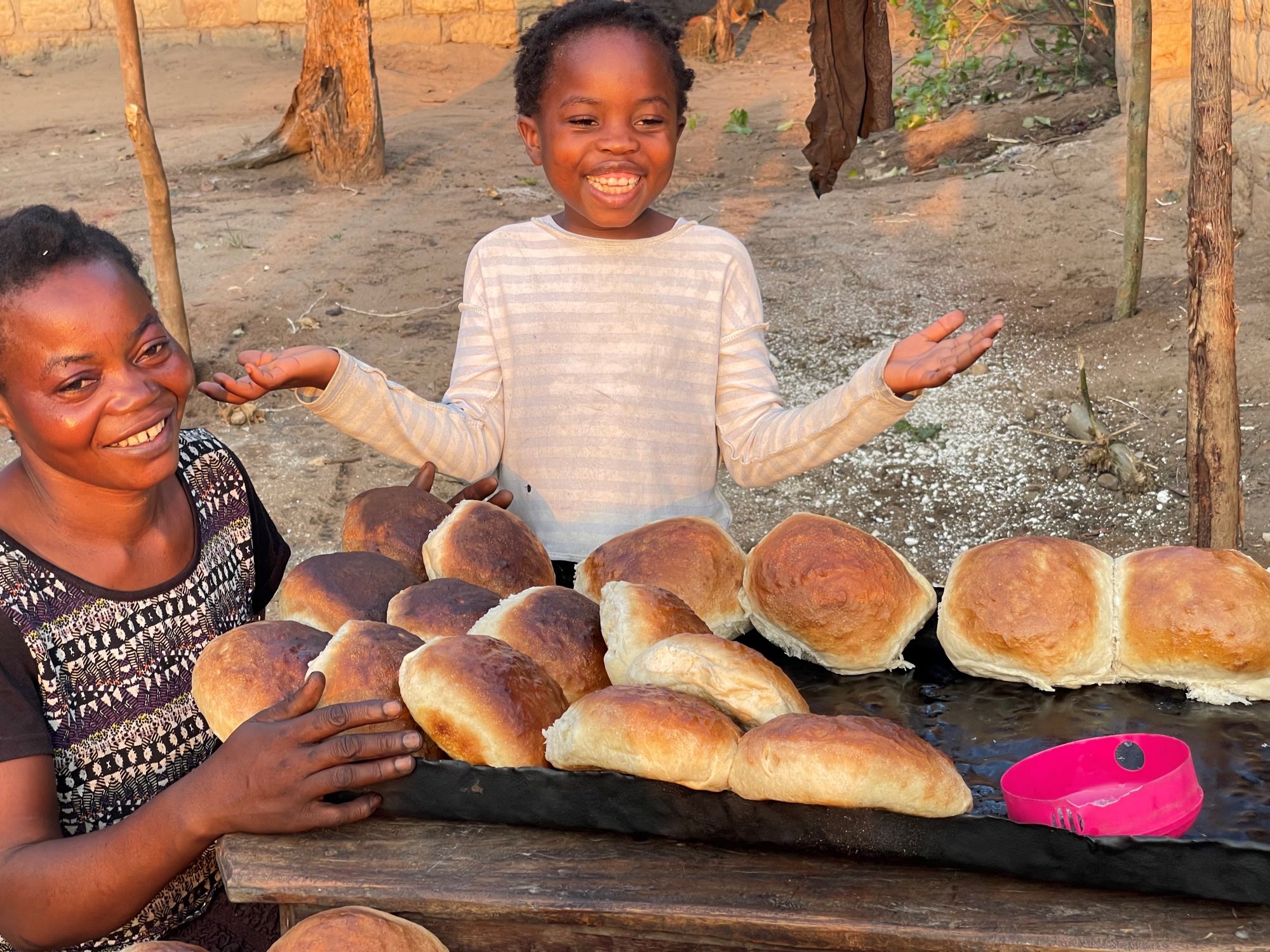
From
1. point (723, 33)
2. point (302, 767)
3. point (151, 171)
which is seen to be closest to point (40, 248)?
point (302, 767)

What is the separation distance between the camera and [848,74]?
3629 millimetres

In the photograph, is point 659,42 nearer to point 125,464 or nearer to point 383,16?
point 125,464

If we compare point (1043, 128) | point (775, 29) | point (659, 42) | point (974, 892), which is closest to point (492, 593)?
point (974, 892)

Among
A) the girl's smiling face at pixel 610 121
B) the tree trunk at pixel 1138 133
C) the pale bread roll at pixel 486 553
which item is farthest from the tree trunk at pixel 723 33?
the pale bread roll at pixel 486 553

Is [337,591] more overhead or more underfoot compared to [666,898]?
more overhead

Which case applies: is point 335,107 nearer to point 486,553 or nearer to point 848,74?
point 848,74

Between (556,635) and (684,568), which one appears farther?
(684,568)

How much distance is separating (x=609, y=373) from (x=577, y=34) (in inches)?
27.7

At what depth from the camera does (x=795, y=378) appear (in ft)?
21.1

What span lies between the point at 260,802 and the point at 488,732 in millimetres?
278

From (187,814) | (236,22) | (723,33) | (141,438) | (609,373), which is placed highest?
(236,22)

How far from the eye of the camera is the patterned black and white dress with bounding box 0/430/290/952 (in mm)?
1780

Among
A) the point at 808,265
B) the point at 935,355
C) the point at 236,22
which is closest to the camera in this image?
the point at 935,355

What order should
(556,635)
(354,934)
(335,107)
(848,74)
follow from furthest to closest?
(335,107)
(848,74)
(556,635)
(354,934)
